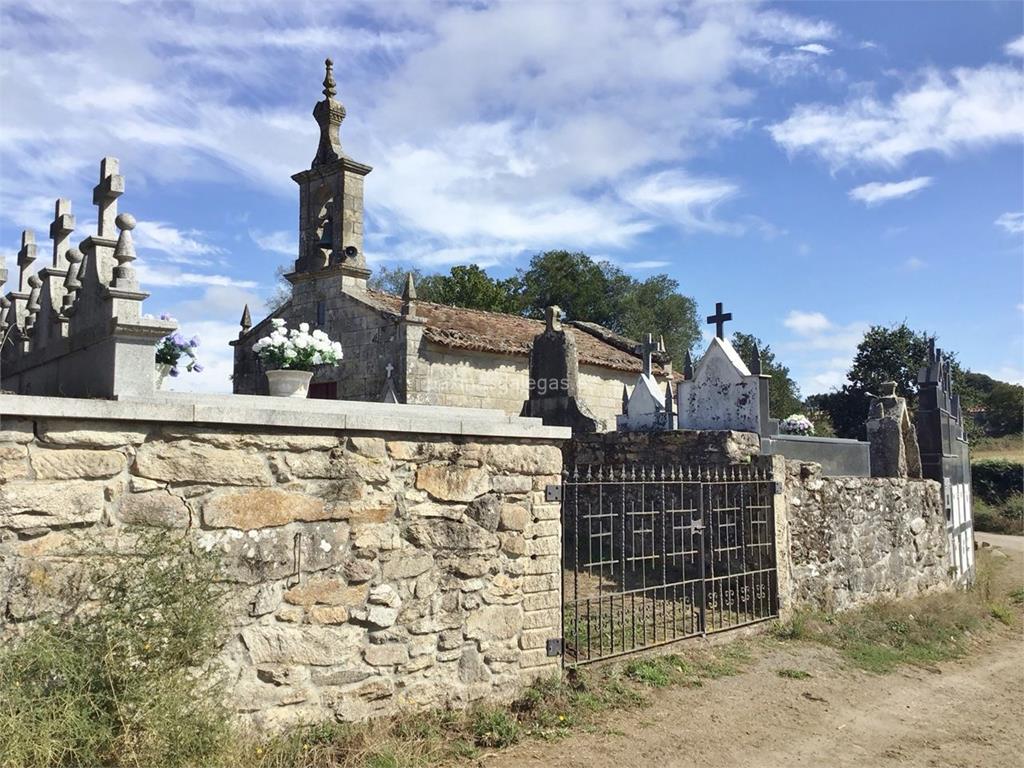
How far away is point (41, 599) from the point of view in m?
3.90

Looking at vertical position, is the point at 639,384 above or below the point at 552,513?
above

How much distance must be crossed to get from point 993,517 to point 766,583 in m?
17.2

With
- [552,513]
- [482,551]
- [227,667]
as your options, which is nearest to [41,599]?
[227,667]

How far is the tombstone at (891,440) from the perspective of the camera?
36.3ft

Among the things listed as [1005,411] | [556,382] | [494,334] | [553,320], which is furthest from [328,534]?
[1005,411]

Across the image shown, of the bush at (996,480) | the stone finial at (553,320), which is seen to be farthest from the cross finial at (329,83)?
the bush at (996,480)

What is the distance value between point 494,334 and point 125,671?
15647mm

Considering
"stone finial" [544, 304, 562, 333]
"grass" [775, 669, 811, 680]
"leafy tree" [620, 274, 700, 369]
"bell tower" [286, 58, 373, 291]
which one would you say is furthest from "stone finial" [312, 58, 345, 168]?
"leafy tree" [620, 274, 700, 369]

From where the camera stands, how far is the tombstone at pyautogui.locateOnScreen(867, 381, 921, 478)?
436 inches

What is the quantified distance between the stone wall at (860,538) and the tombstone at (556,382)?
3.11 meters

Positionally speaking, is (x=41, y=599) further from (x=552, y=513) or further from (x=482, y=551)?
(x=552, y=513)

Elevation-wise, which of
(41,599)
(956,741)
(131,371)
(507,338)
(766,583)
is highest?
Result: (507,338)

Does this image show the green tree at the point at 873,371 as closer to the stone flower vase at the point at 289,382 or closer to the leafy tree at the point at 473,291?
the leafy tree at the point at 473,291

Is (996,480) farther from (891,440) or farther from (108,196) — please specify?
(108,196)
